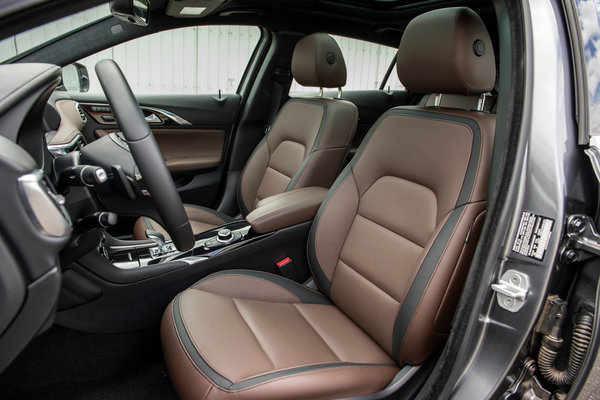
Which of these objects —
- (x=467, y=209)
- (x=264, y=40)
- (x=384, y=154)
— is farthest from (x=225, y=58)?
(x=467, y=209)

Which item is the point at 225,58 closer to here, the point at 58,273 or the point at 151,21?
the point at 151,21

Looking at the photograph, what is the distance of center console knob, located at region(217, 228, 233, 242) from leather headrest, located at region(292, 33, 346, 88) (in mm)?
971

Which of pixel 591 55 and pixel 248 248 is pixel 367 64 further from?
pixel 591 55

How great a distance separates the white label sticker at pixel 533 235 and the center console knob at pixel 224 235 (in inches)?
39.2

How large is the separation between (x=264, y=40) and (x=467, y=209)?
6.34 ft

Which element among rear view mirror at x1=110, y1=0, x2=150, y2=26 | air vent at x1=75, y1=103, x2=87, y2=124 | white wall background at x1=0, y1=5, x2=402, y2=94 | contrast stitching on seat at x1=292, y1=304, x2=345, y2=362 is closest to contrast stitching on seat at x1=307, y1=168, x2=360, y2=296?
contrast stitching on seat at x1=292, y1=304, x2=345, y2=362

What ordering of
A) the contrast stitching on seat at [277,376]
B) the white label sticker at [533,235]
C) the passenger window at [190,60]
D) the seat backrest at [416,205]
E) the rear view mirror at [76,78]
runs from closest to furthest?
the white label sticker at [533,235] < the contrast stitching on seat at [277,376] < the seat backrest at [416,205] < the rear view mirror at [76,78] < the passenger window at [190,60]

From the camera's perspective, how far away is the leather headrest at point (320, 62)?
2.22 meters

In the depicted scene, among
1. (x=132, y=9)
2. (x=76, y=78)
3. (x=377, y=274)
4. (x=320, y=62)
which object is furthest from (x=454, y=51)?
(x=76, y=78)

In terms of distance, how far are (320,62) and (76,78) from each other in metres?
1.08

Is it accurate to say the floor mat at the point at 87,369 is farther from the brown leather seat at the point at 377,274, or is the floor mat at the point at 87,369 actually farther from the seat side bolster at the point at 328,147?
the seat side bolster at the point at 328,147

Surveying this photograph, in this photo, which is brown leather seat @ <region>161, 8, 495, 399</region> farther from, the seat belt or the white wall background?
the seat belt

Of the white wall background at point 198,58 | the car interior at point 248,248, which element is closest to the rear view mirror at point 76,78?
the car interior at point 248,248

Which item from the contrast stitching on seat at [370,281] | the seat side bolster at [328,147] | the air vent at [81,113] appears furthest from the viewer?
the air vent at [81,113]
